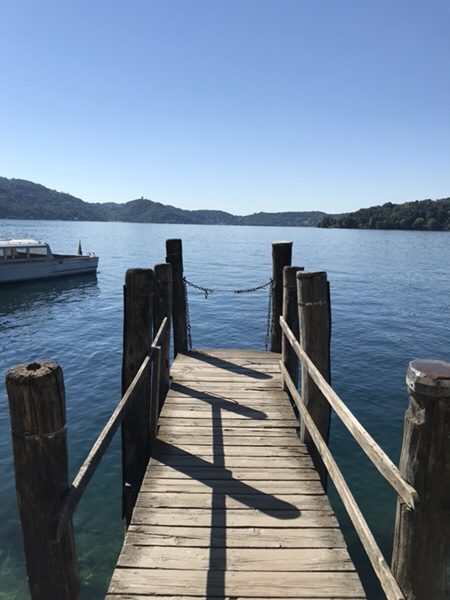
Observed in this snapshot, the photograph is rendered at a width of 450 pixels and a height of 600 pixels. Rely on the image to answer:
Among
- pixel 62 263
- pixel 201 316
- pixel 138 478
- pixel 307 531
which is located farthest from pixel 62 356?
pixel 62 263

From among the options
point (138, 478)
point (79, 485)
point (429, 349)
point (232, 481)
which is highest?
point (79, 485)

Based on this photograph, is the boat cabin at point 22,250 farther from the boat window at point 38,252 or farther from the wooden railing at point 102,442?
the wooden railing at point 102,442

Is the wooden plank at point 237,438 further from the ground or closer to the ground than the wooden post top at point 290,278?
closer to the ground

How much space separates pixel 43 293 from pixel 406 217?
177m

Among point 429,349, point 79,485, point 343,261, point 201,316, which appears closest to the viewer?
point 79,485

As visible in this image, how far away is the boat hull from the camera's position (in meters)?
31.0

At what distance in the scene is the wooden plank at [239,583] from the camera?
3428mm

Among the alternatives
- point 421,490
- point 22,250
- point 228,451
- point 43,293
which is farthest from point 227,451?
point 22,250

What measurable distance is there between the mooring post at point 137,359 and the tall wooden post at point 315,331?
1.98 meters

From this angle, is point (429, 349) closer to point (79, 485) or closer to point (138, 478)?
point (138, 478)

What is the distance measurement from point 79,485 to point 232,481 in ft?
8.34

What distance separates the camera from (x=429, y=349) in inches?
711

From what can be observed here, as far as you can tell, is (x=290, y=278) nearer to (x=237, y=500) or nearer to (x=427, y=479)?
(x=237, y=500)

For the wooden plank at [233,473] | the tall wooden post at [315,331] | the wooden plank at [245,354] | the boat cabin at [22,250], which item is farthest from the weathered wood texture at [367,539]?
the boat cabin at [22,250]
